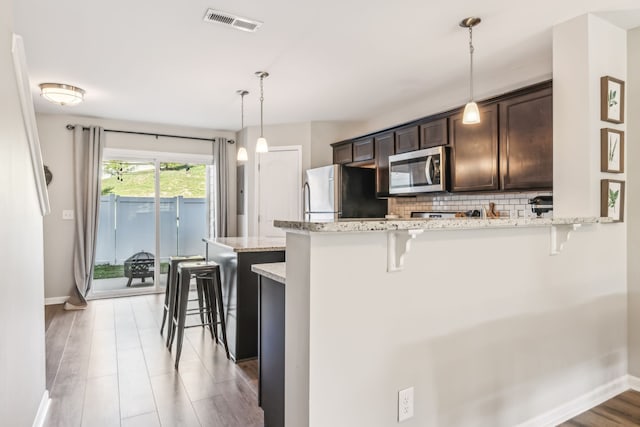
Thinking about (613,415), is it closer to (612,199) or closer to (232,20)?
(612,199)

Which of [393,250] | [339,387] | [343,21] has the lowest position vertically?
[339,387]

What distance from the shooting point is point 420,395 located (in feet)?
5.23

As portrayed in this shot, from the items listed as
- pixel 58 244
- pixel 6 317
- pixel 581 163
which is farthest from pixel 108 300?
pixel 581 163

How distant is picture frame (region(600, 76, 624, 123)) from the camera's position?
92.0 inches

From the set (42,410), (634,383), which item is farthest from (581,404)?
(42,410)

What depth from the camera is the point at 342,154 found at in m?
5.04

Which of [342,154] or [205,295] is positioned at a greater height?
[342,154]

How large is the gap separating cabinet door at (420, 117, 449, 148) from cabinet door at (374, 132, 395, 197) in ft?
1.51

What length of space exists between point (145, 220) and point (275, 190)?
2.02 meters

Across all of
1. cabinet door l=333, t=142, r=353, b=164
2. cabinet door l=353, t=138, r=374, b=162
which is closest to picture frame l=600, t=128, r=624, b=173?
cabinet door l=353, t=138, r=374, b=162

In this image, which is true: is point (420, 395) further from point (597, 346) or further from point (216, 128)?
point (216, 128)

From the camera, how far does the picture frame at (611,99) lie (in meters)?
2.34

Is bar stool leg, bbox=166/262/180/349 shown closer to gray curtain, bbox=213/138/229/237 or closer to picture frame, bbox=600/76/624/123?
gray curtain, bbox=213/138/229/237

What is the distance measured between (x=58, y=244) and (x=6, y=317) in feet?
13.6
